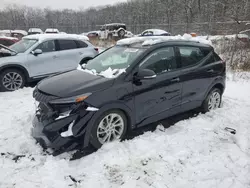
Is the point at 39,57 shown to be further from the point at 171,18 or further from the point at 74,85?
the point at 171,18

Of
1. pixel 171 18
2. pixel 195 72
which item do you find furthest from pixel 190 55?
pixel 171 18

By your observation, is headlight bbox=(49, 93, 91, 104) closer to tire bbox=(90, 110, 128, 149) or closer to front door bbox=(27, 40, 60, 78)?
tire bbox=(90, 110, 128, 149)

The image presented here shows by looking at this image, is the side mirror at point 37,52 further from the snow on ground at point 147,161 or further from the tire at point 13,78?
the snow on ground at point 147,161

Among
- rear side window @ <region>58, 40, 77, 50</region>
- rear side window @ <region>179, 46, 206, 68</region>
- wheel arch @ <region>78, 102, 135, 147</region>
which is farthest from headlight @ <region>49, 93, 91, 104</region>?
rear side window @ <region>58, 40, 77, 50</region>

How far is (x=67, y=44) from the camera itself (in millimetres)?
7512

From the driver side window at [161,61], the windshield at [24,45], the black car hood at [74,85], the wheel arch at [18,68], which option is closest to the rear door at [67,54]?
the windshield at [24,45]

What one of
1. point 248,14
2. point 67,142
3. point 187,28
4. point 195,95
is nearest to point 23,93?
point 67,142

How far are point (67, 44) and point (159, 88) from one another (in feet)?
15.9

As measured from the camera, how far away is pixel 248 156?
3.24m

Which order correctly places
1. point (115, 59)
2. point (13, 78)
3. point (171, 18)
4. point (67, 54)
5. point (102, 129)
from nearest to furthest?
1. point (102, 129)
2. point (115, 59)
3. point (13, 78)
4. point (67, 54)
5. point (171, 18)

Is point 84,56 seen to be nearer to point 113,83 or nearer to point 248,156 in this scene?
point 113,83

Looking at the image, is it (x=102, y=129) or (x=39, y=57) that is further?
(x=39, y=57)

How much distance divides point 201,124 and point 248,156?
1.07 meters

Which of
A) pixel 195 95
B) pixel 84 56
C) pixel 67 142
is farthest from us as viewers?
pixel 84 56
